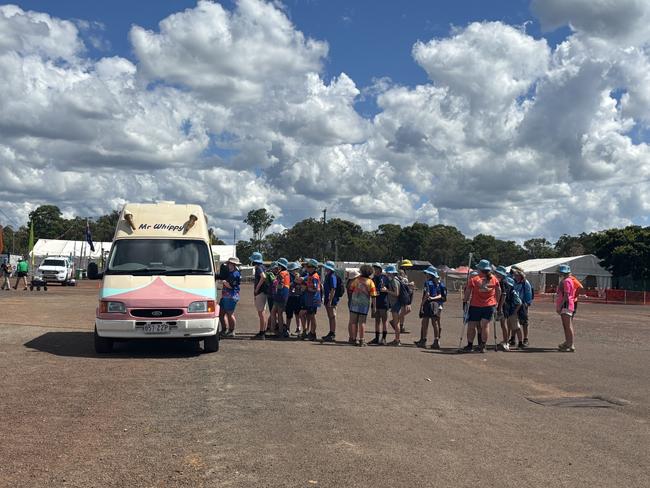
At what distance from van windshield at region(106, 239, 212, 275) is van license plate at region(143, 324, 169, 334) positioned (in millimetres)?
1220

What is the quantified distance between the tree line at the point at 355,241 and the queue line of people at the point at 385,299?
84.7 m

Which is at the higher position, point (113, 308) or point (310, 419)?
point (113, 308)

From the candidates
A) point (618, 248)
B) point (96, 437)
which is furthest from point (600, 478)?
point (618, 248)

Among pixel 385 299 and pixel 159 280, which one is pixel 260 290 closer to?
pixel 385 299

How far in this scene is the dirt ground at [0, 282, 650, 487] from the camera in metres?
5.39

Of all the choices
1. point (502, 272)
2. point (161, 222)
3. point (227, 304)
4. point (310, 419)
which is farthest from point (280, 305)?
point (310, 419)

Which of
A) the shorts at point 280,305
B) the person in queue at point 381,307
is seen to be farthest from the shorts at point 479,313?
the shorts at point 280,305

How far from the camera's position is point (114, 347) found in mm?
12852

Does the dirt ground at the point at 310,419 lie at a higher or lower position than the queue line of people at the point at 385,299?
lower

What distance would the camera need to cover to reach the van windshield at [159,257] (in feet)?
40.8

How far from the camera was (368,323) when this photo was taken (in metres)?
21.6

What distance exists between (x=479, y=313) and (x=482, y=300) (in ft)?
0.90

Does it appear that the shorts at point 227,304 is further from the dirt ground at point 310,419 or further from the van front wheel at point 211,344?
the van front wheel at point 211,344

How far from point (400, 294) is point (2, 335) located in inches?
314
